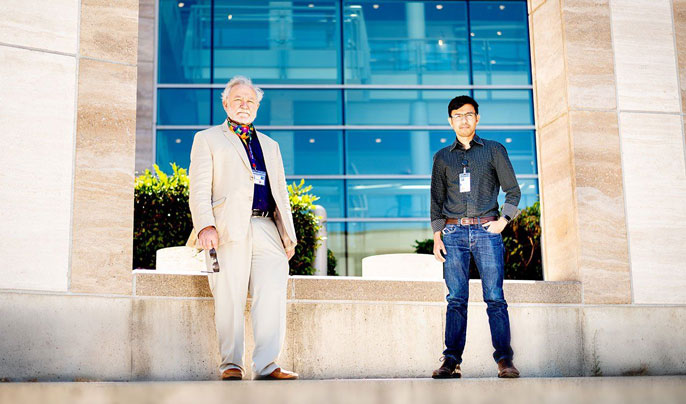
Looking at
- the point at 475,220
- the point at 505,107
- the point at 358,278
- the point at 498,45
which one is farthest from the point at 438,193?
the point at 498,45

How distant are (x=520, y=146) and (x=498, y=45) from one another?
7.09 ft

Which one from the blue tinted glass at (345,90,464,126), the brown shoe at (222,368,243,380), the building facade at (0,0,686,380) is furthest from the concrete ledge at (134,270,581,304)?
the blue tinted glass at (345,90,464,126)

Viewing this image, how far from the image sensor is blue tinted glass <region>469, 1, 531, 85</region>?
18594 millimetres

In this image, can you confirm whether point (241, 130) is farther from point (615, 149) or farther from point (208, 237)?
point (615, 149)

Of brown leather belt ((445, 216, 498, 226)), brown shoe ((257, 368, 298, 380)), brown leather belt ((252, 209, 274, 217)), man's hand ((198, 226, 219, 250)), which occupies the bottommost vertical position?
brown shoe ((257, 368, 298, 380))

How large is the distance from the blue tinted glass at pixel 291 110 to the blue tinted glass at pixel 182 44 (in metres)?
0.64

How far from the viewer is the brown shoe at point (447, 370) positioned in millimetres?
6734

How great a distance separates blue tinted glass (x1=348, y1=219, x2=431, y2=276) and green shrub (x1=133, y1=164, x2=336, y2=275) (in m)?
7.42

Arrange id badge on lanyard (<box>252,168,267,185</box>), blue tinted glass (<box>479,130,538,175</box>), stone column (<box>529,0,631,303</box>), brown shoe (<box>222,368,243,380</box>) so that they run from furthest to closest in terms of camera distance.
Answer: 1. blue tinted glass (<box>479,130,538,175</box>)
2. stone column (<box>529,0,631,303</box>)
3. id badge on lanyard (<box>252,168,267,185</box>)
4. brown shoe (<box>222,368,243,380</box>)

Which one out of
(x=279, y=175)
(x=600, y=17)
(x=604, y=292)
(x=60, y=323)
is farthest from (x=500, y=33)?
(x=60, y=323)

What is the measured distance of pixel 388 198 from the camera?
1764 cm

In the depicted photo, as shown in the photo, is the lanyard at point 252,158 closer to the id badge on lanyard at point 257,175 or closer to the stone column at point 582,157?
the id badge on lanyard at point 257,175

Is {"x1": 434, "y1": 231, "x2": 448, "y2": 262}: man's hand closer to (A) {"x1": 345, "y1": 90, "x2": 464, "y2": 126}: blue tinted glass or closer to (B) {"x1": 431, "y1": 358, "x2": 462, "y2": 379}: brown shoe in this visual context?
(B) {"x1": 431, "y1": 358, "x2": 462, "y2": 379}: brown shoe

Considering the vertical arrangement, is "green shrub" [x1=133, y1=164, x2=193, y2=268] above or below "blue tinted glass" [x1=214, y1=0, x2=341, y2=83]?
below
